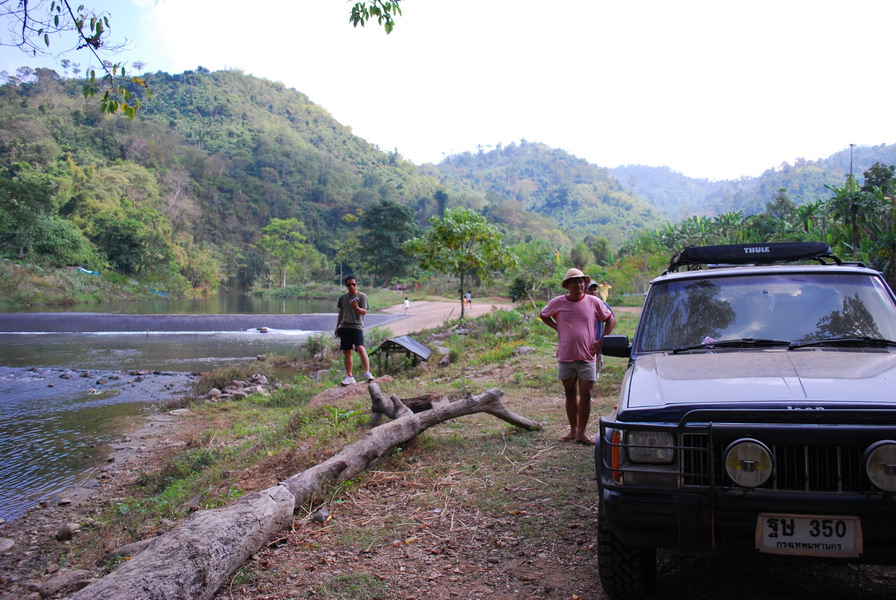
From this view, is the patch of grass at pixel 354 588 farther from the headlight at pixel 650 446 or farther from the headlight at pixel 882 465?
the headlight at pixel 882 465

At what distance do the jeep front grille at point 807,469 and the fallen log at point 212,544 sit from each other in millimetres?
2486

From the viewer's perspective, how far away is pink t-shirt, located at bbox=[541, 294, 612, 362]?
586 centimetres

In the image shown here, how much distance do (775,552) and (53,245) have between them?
188ft

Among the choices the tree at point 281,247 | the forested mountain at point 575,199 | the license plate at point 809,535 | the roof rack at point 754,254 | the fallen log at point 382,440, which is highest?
the forested mountain at point 575,199

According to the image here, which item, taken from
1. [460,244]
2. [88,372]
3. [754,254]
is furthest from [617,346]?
[88,372]

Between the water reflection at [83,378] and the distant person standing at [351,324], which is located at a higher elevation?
the distant person standing at [351,324]

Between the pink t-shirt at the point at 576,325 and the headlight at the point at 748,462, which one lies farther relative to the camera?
the pink t-shirt at the point at 576,325

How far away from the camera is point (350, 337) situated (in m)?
10.3

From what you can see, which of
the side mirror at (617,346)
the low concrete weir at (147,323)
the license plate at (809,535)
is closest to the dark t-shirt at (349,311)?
the side mirror at (617,346)

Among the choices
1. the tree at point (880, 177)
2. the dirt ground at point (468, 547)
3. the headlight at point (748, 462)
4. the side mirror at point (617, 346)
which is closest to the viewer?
the headlight at point (748, 462)

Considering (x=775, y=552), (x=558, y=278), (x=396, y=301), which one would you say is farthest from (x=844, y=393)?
(x=396, y=301)

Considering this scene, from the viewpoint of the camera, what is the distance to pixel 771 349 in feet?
11.1

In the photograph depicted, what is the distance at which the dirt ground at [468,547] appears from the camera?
10.5 ft

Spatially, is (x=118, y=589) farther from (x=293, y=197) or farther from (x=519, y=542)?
(x=293, y=197)
